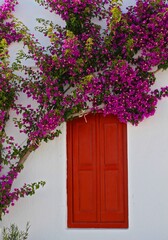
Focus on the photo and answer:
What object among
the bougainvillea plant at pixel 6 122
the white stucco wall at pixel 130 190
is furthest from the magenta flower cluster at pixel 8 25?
the white stucco wall at pixel 130 190

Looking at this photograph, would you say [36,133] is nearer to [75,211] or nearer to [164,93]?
[75,211]

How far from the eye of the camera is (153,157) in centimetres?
933

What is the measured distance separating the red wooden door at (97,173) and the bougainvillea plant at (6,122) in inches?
23.2

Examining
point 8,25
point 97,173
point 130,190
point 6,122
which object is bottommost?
point 130,190

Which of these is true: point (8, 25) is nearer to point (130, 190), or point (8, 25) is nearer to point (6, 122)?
point (6, 122)

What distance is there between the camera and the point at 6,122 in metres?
9.67

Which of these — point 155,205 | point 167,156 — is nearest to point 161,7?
point 167,156

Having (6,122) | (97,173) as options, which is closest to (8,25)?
(6,122)

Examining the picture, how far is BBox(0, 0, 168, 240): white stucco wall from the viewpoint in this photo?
928 cm

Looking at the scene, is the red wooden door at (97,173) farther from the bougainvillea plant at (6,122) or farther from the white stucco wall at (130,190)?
the bougainvillea plant at (6,122)

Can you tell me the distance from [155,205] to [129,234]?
0.53m

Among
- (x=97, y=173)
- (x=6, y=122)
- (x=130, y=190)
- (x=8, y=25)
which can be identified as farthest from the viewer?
(x=8, y=25)

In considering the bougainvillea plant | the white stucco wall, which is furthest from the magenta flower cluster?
the white stucco wall

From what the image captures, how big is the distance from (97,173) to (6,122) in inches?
58.3
